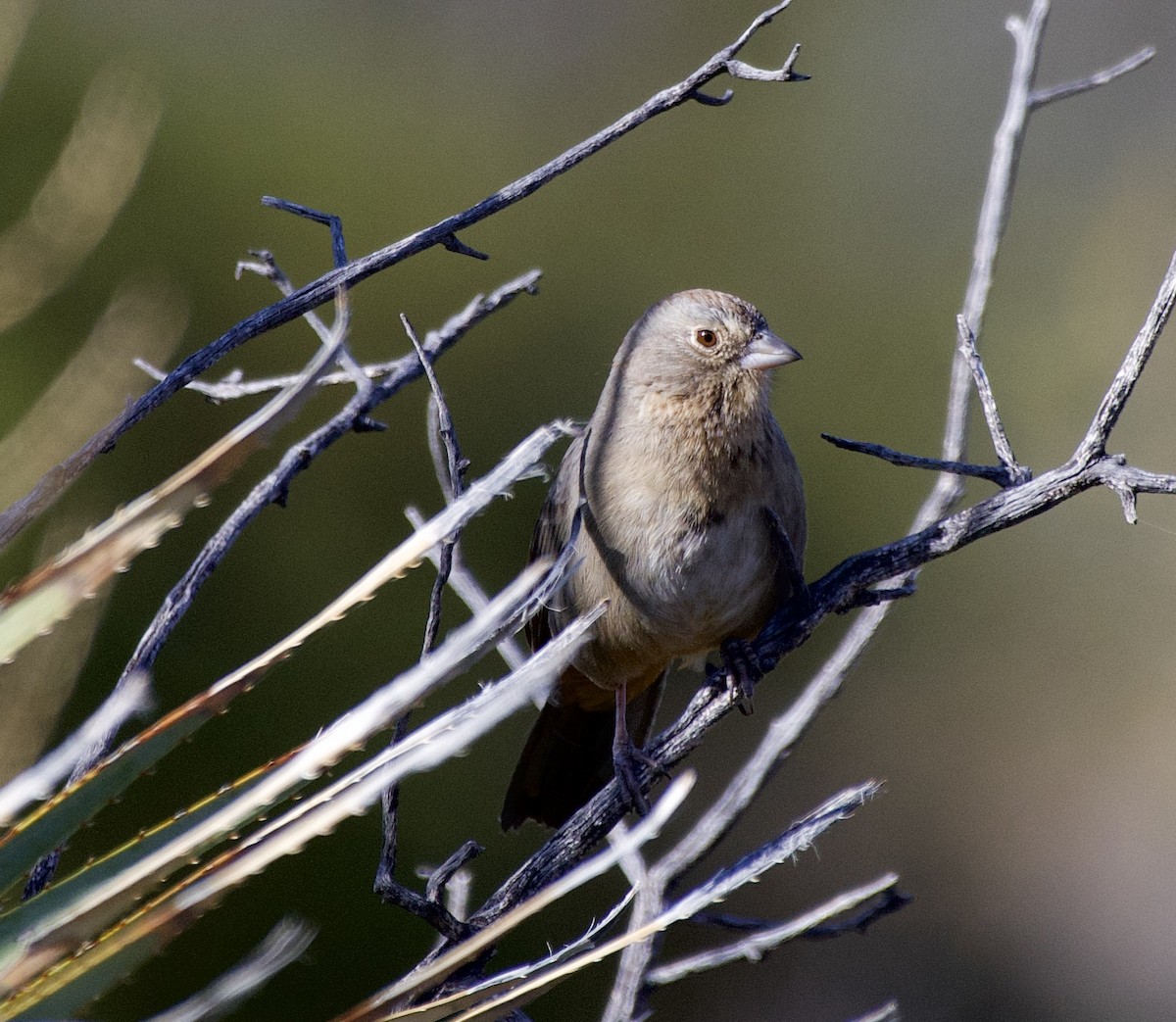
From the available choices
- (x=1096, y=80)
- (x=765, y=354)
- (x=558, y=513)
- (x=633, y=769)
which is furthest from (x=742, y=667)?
(x=1096, y=80)

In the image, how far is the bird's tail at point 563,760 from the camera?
4102mm

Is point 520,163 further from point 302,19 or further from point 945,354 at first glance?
point 945,354

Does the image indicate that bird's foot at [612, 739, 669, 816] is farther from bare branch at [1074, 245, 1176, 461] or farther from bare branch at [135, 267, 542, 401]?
bare branch at [1074, 245, 1176, 461]

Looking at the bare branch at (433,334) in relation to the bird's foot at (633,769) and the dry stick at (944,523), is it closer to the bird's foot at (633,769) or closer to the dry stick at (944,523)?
the dry stick at (944,523)

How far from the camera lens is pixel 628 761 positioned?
3531 millimetres

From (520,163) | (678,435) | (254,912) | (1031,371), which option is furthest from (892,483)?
(678,435)

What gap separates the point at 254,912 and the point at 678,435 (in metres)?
3.35

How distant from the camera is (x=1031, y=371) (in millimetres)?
9484

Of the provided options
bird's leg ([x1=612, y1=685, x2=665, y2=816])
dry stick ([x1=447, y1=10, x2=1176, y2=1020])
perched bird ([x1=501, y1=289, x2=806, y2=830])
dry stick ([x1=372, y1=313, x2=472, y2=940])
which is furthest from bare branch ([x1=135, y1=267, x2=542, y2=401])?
bird's leg ([x1=612, y1=685, x2=665, y2=816])

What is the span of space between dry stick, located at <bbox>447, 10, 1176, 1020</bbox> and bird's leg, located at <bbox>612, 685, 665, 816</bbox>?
54 millimetres

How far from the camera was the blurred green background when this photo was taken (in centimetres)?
616

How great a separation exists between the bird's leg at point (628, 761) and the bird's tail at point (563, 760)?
0.26 ft

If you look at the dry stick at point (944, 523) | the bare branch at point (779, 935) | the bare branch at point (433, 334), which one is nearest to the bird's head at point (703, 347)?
the dry stick at point (944, 523)

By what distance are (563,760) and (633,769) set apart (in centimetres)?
66
